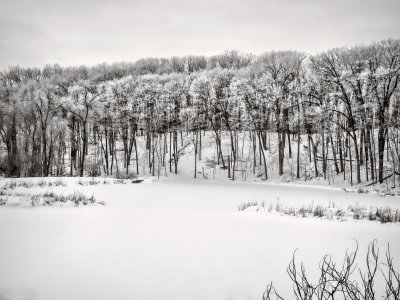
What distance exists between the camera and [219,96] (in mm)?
52531

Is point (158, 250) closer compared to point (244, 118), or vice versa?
point (158, 250)

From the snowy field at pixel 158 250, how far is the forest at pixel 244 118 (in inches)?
1026

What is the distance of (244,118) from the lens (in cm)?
4653

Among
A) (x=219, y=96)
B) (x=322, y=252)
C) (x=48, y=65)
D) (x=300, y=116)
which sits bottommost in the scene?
(x=322, y=252)

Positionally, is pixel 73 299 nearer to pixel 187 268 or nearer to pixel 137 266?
pixel 137 266

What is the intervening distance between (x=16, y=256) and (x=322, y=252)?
6202mm

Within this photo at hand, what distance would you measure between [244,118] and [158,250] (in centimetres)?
4187

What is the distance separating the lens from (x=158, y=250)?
6.07 metres

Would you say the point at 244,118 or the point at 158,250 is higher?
the point at 244,118

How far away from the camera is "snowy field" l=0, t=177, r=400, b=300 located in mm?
4672

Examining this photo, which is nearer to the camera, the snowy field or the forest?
the snowy field

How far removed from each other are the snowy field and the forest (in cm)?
2606

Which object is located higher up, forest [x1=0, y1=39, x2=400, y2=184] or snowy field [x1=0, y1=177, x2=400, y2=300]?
forest [x1=0, y1=39, x2=400, y2=184]

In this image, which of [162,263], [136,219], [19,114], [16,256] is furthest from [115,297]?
[19,114]
